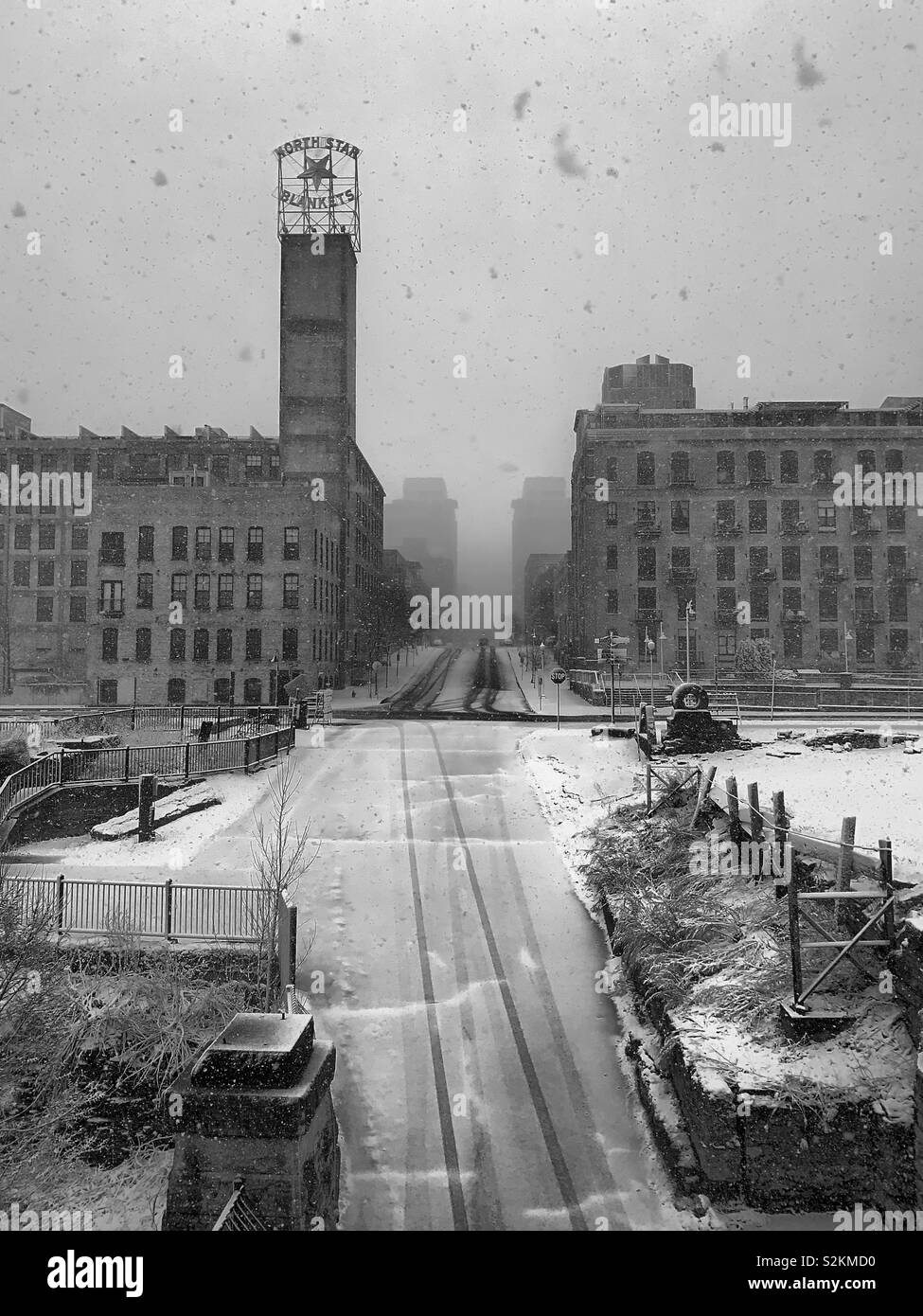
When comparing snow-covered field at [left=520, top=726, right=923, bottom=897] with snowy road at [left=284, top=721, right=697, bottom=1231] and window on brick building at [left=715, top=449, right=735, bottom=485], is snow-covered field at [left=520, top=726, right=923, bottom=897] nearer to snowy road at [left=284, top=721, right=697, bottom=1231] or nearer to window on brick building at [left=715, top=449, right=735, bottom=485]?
snowy road at [left=284, top=721, right=697, bottom=1231]

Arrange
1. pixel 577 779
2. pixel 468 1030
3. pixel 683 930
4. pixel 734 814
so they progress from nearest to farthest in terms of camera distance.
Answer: pixel 468 1030 → pixel 683 930 → pixel 734 814 → pixel 577 779

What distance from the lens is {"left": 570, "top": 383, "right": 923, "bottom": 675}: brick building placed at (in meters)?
52.8

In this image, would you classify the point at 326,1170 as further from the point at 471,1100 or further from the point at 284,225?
the point at 284,225

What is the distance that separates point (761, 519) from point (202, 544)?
38488 mm

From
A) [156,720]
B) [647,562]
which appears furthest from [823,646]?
[156,720]

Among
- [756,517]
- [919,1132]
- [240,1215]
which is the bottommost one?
[240,1215]

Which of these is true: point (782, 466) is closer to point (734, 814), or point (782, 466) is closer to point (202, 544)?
point (202, 544)

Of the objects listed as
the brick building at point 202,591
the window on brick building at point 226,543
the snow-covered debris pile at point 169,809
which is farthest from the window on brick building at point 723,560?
the snow-covered debris pile at point 169,809

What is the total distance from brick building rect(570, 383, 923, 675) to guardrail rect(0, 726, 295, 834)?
3474 cm

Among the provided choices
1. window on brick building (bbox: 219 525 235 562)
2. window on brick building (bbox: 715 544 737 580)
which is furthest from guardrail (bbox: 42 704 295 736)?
window on brick building (bbox: 715 544 737 580)

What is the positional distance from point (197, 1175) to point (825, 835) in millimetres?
10315

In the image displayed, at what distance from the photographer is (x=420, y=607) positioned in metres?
109

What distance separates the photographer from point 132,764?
2253 cm
